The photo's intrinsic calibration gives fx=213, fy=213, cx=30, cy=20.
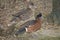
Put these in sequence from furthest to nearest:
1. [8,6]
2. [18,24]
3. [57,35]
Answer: [8,6] → [18,24] → [57,35]

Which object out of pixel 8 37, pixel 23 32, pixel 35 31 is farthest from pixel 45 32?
pixel 8 37

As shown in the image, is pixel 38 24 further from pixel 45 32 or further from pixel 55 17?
pixel 55 17

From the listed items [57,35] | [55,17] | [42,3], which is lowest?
[57,35]

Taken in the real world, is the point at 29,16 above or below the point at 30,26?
above

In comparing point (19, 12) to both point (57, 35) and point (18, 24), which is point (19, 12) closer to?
point (18, 24)

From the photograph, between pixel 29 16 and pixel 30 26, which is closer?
pixel 30 26

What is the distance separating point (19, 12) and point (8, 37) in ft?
2.04

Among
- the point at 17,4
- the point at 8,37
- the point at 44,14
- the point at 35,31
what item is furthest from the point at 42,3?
the point at 8,37

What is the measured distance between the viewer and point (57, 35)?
12.6ft

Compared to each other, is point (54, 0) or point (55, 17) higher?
point (54, 0)

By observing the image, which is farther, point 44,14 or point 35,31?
point 44,14

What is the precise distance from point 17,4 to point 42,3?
1.76 feet

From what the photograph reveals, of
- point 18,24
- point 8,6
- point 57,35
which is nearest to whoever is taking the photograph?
point 57,35

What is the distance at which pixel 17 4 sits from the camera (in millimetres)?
4543
